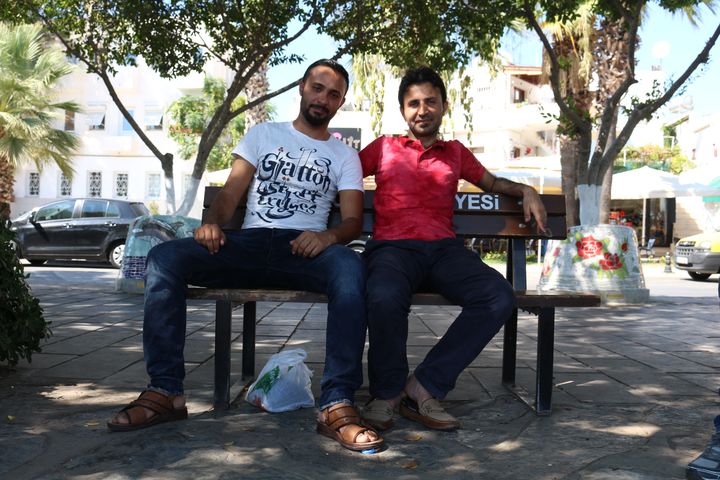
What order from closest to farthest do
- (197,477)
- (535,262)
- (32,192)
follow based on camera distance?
(197,477) < (535,262) < (32,192)

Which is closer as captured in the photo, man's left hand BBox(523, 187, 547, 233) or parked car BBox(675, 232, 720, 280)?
man's left hand BBox(523, 187, 547, 233)

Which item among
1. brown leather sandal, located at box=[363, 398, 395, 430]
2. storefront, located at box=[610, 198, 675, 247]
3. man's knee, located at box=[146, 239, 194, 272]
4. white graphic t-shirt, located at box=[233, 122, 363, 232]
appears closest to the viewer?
brown leather sandal, located at box=[363, 398, 395, 430]

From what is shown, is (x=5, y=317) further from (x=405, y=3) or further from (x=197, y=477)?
(x=405, y=3)

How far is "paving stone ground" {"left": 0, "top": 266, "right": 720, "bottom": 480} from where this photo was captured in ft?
8.84

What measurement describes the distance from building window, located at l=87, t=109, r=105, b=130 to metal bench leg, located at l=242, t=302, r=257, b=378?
112 ft

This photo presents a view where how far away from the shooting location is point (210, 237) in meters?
3.39

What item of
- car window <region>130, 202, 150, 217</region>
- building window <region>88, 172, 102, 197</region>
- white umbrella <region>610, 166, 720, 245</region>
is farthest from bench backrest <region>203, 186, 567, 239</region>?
building window <region>88, 172, 102, 197</region>

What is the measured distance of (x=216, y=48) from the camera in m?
12.0

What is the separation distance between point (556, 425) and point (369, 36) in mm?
9146

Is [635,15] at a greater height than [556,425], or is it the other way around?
[635,15]

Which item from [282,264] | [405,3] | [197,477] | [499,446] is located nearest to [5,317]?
[282,264]

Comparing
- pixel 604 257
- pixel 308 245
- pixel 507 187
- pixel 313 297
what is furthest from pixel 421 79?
pixel 604 257

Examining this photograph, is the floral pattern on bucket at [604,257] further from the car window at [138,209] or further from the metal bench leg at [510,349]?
the car window at [138,209]

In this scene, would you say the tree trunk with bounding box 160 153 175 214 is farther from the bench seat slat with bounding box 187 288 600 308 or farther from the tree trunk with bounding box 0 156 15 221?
the tree trunk with bounding box 0 156 15 221
